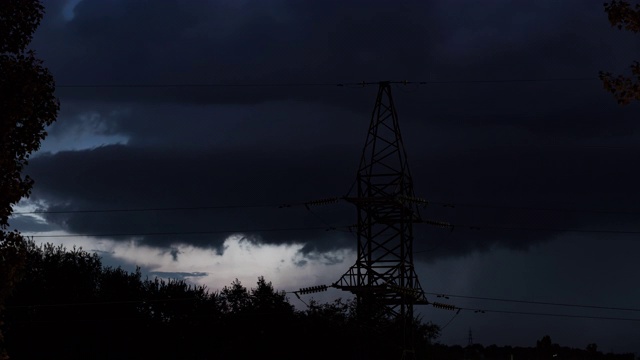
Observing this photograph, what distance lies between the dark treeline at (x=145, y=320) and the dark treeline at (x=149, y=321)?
105mm

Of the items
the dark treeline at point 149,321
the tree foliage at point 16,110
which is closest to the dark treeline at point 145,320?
the dark treeline at point 149,321

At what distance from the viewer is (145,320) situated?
325 feet

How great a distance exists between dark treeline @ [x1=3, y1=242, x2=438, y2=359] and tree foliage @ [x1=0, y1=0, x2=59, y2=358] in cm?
5730

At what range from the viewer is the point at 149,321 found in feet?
325

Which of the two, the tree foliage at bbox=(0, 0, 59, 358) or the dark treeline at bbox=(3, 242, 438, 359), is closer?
the tree foliage at bbox=(0, 0, 59, 358)

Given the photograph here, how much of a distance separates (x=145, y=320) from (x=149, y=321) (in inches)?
18.9

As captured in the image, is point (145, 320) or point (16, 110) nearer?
point (16, 110)

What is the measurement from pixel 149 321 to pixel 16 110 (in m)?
74.2

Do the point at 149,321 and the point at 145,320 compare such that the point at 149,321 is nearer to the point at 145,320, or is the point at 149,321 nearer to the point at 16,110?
the point at 145,320

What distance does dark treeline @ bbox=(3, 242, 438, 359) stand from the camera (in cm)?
8906

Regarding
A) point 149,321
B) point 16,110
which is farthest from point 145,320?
point 16,110

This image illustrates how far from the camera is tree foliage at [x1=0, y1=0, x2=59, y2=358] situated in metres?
27.3

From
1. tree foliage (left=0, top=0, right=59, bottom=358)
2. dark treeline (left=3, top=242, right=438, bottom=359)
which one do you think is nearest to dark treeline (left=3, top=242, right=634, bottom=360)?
dark treeline (left=3, top=242, right=438, bottom=359)

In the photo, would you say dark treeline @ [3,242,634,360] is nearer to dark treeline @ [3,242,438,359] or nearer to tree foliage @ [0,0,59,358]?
dark treeline @ [3,242,438,359]
